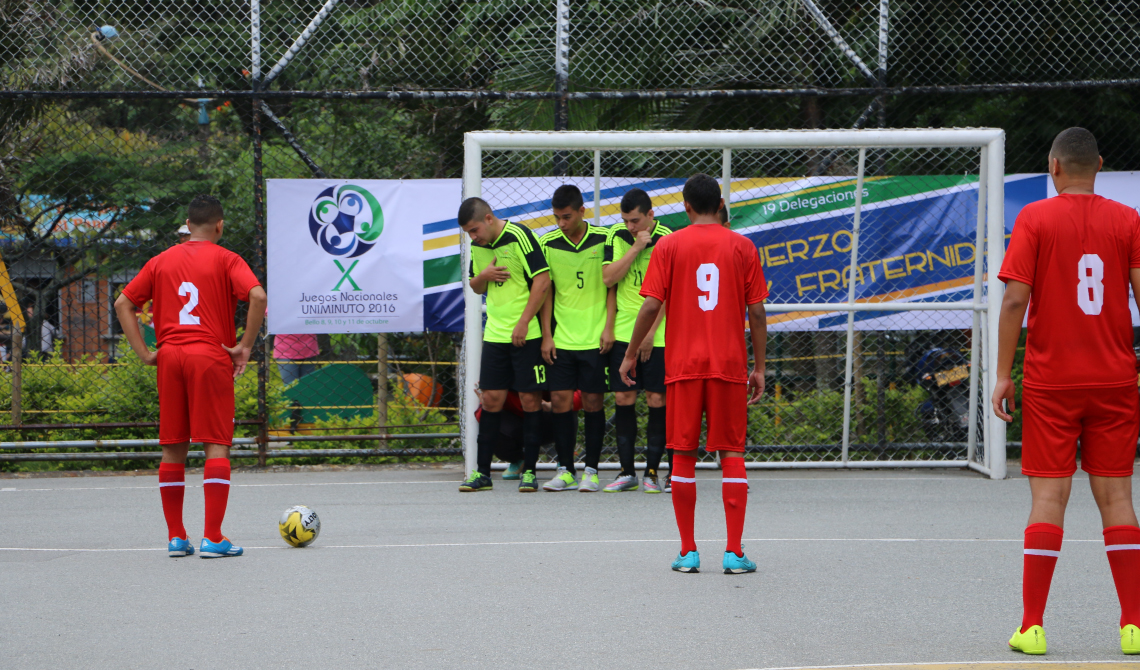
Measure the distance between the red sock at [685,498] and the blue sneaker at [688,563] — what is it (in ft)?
0.09

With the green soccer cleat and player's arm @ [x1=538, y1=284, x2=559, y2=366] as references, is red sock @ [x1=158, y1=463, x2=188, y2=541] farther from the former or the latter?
the green soccer cleat

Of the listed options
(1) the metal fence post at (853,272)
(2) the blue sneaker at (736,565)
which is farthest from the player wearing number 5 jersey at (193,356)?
(1) the metal fence post at (853,272)

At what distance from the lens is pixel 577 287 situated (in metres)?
8.45

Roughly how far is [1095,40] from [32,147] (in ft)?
36.6

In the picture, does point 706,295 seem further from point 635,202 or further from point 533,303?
point 533,303

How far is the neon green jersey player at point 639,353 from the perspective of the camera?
8.12m

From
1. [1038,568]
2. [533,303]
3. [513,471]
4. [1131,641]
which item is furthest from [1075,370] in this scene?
[513,471]

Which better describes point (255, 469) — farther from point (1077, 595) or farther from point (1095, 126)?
point (1095, 126)

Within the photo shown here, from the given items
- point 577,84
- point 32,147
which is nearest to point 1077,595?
point 577,84

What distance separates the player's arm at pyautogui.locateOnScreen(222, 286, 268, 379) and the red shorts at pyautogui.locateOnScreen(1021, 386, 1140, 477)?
3.98 metres

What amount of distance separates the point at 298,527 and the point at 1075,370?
4098mm

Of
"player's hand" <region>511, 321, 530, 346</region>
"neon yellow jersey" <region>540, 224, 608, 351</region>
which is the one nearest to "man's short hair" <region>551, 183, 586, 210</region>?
"neon yellow jersey" <region>540, 224, 608, 351</region>

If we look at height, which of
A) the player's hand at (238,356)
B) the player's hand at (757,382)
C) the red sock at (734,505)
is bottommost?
the red sock at (734,505)

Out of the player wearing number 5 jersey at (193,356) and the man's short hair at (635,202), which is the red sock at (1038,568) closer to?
the player wearing number 5 jersey at (193,356)
